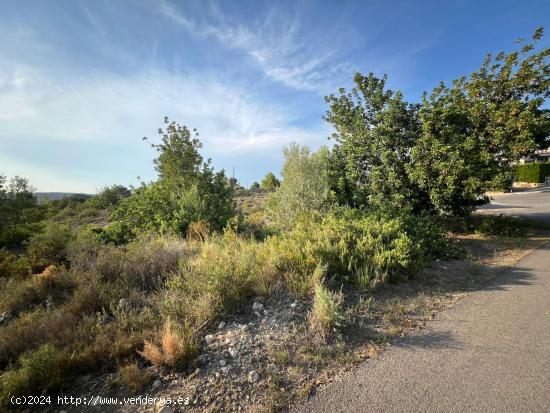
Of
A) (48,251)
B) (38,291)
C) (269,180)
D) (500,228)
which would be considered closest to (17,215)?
(48,251)

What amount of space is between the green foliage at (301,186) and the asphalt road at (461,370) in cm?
559

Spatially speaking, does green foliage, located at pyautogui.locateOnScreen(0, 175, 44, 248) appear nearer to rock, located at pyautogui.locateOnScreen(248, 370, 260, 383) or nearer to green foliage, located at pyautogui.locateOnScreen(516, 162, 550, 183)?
rock, located at pyautogui.locateOnScreen(248, 370, 260, 383)

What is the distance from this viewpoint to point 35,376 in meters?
2.60

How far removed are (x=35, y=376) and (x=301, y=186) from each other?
7.81 metres

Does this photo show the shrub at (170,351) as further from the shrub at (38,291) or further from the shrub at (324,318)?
the shrub at (38,291)

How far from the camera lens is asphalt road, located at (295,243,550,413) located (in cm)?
228

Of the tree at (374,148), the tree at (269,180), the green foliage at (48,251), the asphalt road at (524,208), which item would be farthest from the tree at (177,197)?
the tree at (269,180)

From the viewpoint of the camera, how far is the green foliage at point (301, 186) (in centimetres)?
914

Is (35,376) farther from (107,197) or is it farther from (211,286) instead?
(107,197)

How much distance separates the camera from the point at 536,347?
116 inches

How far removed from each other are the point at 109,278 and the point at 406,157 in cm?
850

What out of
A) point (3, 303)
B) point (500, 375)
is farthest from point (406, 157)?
point (3, 303)

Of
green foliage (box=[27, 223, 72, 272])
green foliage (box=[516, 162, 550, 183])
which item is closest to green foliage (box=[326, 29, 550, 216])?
green foliage (box=[27, 223, 72, 272])

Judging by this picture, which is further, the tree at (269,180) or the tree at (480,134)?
the tree at (269,180)
